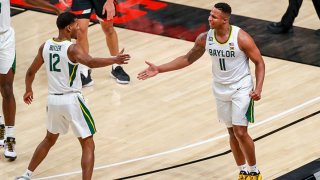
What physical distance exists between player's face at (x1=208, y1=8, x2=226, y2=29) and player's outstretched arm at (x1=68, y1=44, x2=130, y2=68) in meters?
0.92

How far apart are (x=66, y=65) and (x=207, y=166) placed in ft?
6.50

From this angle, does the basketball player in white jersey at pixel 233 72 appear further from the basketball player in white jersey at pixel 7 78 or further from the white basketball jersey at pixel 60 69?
the basketball player in white jersey at pixel 7 78

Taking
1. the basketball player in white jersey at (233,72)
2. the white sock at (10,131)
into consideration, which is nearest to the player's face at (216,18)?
the basketball player in white jersey at (233,72)

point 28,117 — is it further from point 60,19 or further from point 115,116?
point 60,19

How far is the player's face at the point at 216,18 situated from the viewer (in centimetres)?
1047

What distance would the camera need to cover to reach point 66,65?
1056cm

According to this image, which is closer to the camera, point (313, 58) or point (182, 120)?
point (182, 120)

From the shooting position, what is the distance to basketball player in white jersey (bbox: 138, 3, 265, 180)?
10453 mm

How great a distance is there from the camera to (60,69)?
34.7 ft

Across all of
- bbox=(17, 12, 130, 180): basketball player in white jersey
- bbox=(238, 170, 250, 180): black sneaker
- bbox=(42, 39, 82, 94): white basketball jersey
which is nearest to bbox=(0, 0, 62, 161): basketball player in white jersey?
bbox=(17, 12, 130, 180): basketball player in white jersey

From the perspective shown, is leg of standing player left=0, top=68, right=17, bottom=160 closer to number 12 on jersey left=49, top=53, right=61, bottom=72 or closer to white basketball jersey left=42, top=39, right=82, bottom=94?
white basketball jersey left=42, top=39, right=82, bottom=94

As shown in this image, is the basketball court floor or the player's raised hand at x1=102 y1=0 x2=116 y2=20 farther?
the player's raised hand at x1=102 y1=0 x2=116 y2=20

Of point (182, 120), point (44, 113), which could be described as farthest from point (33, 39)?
Answer: point (182, 120)

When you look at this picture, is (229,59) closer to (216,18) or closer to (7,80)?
(216,18)
